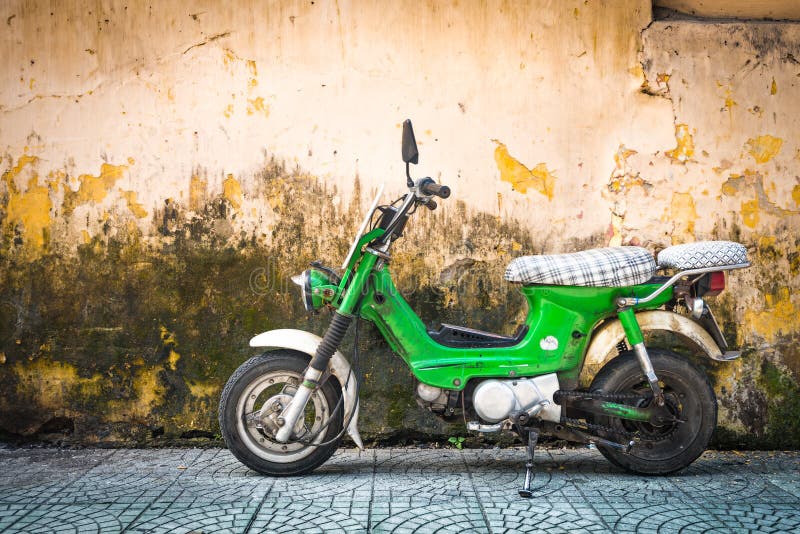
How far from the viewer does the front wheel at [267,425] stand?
4.28 m

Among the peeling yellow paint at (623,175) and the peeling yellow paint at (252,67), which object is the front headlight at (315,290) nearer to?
the peeling yellow paint at (252,67)

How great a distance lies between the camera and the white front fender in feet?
14.1

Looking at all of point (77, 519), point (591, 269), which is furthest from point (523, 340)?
point (77, 519)

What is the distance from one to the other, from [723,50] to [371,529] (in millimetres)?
3639

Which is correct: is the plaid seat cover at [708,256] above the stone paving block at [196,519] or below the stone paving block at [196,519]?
above

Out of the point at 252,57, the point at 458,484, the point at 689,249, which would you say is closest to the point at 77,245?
the point at 252,57

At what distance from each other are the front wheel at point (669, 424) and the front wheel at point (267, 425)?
1.42m

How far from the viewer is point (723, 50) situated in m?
5.10

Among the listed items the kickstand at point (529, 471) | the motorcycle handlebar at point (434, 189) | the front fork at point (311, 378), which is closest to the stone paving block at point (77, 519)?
the front fork at point (311, 378)

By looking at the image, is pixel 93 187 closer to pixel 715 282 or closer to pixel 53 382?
pixel 53 382

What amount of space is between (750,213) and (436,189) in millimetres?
2181

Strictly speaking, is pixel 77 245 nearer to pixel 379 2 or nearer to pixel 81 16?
pixel 81 16

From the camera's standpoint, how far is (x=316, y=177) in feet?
16.6

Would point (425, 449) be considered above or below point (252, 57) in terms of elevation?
below
